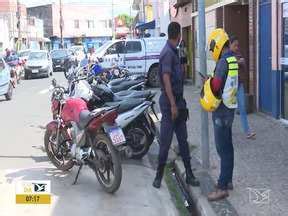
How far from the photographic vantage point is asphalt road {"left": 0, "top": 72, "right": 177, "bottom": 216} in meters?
6.54

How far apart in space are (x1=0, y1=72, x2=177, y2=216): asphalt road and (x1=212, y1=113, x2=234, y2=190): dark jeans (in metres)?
0.70

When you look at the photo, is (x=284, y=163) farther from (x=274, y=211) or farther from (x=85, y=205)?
(x=85, y=205)

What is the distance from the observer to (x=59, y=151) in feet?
27.3

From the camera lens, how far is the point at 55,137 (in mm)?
8422

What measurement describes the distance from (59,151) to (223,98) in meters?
3.04

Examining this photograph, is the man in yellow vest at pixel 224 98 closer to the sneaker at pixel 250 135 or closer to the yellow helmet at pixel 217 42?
the yellow helmet at pixel 217 42

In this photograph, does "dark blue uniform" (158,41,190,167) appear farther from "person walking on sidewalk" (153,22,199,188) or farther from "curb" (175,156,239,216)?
"curb" (175,156,239,216)

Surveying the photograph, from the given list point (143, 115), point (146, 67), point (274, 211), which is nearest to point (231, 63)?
point (274, 211)

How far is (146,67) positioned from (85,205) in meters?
17.0

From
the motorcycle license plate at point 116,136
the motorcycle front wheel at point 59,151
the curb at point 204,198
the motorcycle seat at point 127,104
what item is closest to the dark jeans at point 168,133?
the curb at point 204,198

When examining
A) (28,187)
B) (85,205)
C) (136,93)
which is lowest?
(85,205)

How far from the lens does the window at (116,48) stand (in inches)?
919

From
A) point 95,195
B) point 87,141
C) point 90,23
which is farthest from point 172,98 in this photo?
point 90,23

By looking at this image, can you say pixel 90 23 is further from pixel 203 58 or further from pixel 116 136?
pixel 116 136
